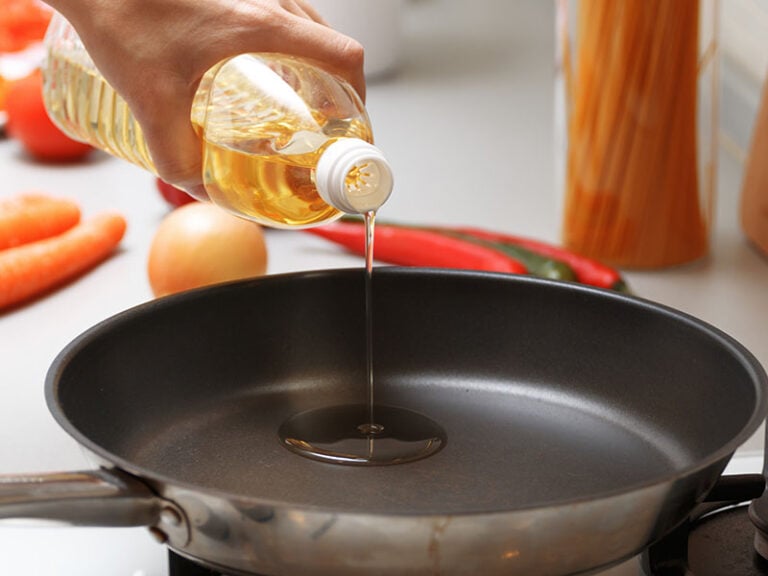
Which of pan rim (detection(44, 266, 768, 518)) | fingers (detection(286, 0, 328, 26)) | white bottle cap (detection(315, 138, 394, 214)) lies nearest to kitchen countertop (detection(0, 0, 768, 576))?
pan rim (detection(44, 266, 768, 518))

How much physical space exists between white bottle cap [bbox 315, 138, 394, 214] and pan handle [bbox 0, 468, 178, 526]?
0.21m

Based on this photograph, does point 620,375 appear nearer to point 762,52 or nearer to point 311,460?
point 311,460

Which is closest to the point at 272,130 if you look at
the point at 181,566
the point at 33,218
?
the point at 181,566

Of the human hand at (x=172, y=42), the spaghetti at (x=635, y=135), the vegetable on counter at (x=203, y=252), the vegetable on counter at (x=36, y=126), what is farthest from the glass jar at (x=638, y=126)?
Answer: the vegetable on counter at (x=36, y=126)

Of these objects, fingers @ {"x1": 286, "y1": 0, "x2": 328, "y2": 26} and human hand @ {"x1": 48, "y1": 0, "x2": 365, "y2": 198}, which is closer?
human hand @ {"x1": 48, "y1": 0, "x2": 365, "y2": 198}

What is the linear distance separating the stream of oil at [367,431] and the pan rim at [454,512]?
3.4 inches

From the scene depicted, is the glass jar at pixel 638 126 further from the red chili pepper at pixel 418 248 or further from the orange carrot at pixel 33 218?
the orange carrot at pixel 33 218

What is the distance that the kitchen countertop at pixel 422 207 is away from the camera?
2.88ft

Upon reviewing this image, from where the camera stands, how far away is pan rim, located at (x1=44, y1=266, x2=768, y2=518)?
0.51m

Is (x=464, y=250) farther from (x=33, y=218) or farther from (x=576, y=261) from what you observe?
(x=33, y=218)

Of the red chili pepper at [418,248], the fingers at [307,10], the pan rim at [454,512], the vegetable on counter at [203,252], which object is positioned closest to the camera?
the pan rim at [454,512]

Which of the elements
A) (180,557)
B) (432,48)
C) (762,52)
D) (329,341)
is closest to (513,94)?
(432,48)

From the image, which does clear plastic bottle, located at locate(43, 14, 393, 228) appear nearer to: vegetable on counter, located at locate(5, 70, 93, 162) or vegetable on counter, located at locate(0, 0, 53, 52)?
vegetable on counter, located at locate(5, 70, 93, 162)

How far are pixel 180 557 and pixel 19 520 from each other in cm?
12
